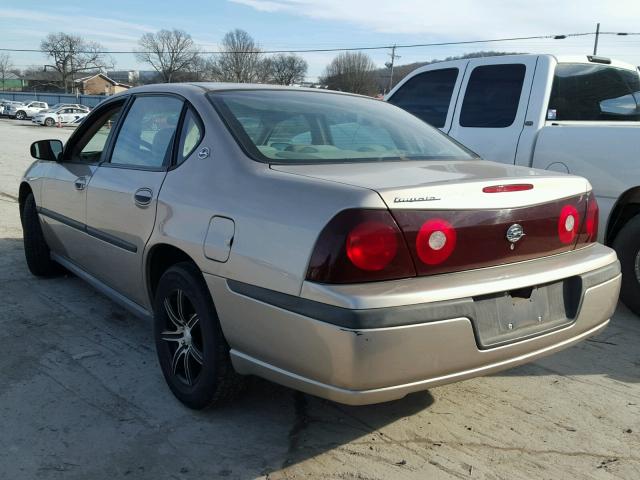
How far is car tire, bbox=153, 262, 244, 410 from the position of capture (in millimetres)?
2646

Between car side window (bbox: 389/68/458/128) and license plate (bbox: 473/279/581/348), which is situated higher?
car side window (bbox: 389/68/458/128)

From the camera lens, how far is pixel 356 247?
2.11m

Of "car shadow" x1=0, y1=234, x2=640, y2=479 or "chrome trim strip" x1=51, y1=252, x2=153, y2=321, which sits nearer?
"car shadow" x1=0, y1=234, x2=640, y2=479

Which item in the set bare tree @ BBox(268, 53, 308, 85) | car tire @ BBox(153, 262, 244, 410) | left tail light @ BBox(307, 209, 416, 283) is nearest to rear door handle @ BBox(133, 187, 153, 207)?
car tire @ BBox(153, 262, 244, 410)

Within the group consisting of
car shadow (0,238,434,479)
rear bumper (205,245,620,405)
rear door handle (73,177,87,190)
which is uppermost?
rear door handle (73,177,87,190)

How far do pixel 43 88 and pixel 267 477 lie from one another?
10121 centimetres

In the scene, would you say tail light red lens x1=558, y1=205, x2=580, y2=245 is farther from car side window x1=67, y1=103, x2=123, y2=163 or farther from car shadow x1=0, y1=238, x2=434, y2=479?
car side window x1=67, y1=103, x2=123, y2=163

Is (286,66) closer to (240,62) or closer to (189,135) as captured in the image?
(240,62)

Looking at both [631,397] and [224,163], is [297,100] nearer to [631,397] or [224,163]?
[224,163]

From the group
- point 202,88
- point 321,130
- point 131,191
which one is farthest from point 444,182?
point 131,191

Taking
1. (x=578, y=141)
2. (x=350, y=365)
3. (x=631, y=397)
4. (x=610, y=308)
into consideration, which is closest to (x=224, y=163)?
(x=350, y=365)

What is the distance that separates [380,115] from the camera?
3.47m

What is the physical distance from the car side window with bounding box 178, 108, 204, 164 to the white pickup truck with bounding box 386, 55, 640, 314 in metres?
2.84

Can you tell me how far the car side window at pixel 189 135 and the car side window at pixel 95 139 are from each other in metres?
1.04
